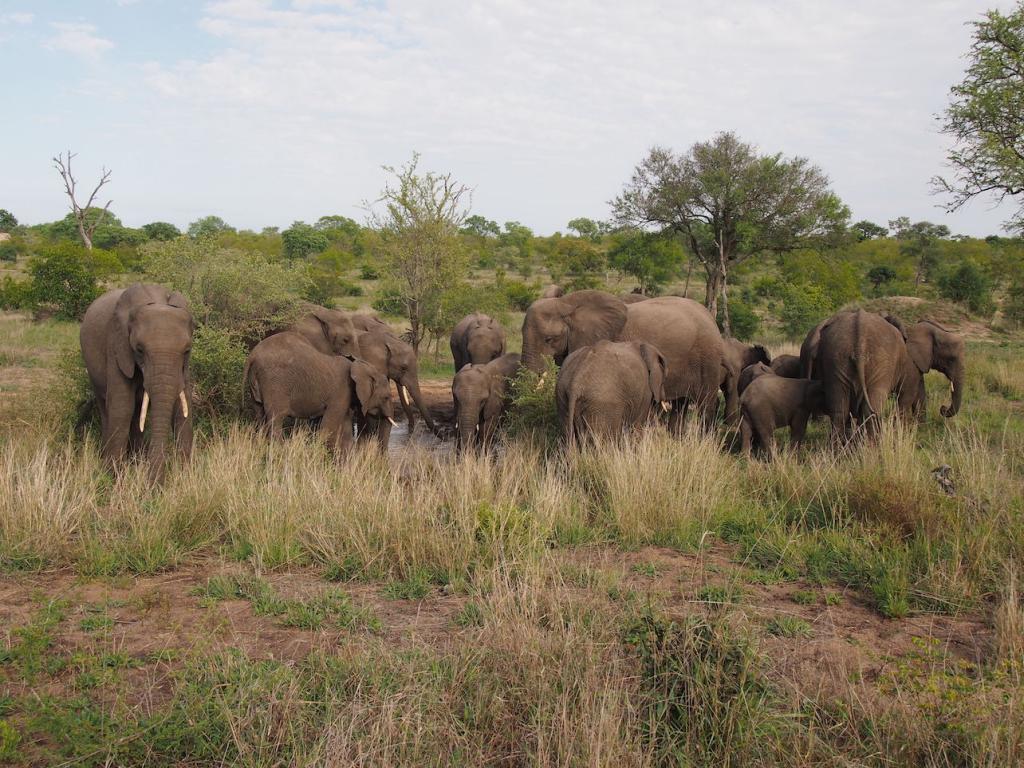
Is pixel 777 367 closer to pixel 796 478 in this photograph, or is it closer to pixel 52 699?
pixel 796 478

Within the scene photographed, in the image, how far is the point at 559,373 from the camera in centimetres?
988

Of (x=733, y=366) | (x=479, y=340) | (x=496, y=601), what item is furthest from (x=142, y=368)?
(x=733, y=366)

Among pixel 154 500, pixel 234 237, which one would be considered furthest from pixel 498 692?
pixel 234 237

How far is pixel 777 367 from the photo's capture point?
1291 centimetres

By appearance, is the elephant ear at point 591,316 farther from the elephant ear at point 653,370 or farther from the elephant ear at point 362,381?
the elephant ear at point 362,381

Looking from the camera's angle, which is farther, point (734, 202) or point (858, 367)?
point (734, 202)

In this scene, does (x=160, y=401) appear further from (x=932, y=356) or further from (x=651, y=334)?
(x=932, y=356)

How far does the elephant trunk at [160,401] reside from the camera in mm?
7656

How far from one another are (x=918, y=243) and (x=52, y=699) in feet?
182

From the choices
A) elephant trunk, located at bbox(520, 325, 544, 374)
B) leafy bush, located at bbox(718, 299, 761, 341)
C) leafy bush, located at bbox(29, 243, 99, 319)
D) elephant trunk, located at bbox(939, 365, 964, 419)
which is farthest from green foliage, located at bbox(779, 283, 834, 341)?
leafy bush, located at bbox(29, 243, 99, 319)

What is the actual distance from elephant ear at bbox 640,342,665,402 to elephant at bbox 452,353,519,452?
2241 millimetres

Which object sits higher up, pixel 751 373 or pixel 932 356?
pixel 932 356

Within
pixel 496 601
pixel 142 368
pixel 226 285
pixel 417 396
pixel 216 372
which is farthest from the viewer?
pixel 417 396

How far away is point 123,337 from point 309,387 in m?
2.38
